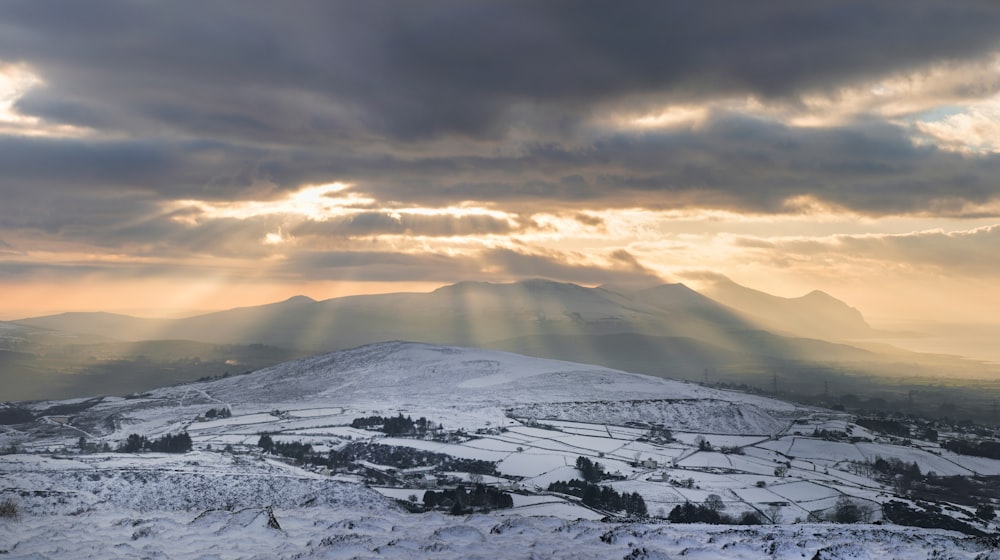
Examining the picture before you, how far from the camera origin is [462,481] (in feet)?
359

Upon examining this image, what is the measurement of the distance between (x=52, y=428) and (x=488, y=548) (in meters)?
174

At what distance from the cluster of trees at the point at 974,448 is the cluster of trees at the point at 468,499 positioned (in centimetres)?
11480

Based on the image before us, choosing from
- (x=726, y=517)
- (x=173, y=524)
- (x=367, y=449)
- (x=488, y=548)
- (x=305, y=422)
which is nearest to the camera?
(x=488, y=548)

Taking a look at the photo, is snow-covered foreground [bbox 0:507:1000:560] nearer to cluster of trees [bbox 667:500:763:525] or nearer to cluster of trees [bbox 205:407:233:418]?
cluster of trees [bbox 667:500:763:525]

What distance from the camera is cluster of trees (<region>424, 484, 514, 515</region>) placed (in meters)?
87.7

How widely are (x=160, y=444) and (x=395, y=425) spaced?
142 feet

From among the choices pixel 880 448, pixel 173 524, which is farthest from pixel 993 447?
pixel 173 524

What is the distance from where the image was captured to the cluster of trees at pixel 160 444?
13638 cm

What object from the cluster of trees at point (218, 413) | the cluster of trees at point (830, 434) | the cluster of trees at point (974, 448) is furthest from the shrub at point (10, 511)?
the cluster of trees at point (974, 448)

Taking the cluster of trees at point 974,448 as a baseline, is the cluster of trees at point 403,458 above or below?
above

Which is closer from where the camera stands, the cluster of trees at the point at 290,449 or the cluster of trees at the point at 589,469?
the cluster of trees at the point at 589,469

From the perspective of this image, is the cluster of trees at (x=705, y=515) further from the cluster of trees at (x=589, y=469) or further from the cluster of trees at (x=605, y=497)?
the cluster of trees at (x=589, y=469)

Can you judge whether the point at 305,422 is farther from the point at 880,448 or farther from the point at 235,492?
the point at 880,448

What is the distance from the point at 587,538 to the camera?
1777 inches
